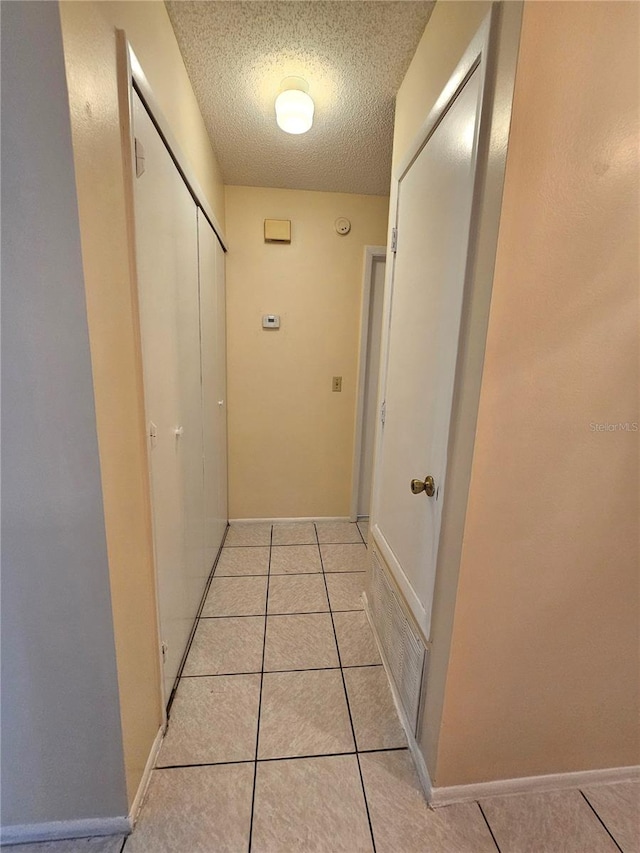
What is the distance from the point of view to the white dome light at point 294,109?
140 centimetres

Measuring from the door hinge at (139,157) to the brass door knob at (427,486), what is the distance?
118cm

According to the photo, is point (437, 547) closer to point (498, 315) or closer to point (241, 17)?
point (498, 315)

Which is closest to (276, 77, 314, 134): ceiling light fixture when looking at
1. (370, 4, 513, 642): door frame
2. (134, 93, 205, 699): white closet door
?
(134, 93, 205, 699): white closet door

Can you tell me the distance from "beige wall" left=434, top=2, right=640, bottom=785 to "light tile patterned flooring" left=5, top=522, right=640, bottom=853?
0.12 m

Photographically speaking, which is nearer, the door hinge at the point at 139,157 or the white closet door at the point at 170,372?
the door hinge at the point at 139,157

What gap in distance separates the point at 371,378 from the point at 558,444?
6.12 ft

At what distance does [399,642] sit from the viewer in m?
1.31

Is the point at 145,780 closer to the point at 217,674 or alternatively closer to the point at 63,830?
the point at 63,830

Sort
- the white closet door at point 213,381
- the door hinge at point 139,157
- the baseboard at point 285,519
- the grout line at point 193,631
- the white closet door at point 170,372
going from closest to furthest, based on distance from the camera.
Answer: the door hinge at point 139,157 < the white closet door at point 170,372 < the grout line at point 193,631 < the white closet door at point 213,381 < the baseboard at point 285,519

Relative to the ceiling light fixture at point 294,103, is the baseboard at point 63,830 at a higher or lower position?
lower

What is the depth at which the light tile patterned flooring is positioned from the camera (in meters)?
0.96

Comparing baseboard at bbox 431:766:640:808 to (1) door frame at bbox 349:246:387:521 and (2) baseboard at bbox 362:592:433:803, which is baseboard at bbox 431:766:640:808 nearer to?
(2) baseboard at bbox 362:592:433:803

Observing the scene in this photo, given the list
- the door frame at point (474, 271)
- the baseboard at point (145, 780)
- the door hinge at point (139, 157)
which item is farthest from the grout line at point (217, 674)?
the door hinge at point (139, 157)

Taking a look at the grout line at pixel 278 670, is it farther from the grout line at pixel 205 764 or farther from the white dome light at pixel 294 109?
the white dome light at pixel 294 109
